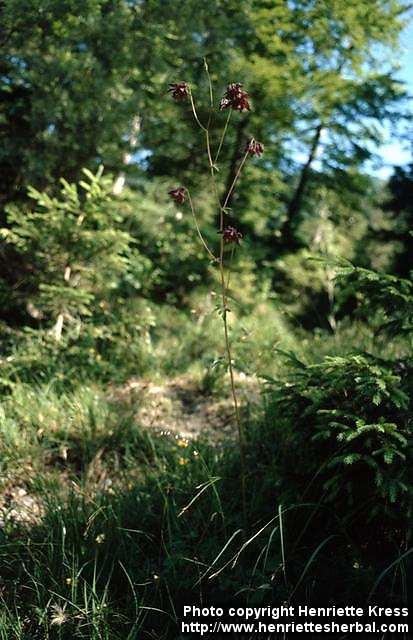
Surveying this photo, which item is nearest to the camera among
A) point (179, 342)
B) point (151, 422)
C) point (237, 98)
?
point (237, 98)

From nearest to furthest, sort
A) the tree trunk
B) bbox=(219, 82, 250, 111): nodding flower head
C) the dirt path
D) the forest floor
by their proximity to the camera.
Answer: bbox=(219, 82, 250, 111): nodding flower head
the forest floor
the dirt path
the tree trunk

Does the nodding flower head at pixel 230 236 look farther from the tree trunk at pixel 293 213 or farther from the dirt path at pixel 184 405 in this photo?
the tree trunk at pixel 293 213

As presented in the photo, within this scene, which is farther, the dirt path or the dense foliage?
the dirt path

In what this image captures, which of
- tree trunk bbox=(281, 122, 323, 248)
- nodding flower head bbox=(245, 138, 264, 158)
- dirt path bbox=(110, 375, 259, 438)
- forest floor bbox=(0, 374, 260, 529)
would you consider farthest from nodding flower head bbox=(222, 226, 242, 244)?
tree trunk bbox=(281, 122, 323, 248)

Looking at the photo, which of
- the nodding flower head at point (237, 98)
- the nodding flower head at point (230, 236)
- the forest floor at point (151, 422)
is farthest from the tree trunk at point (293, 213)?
the nodding flower head at point (230, 236)

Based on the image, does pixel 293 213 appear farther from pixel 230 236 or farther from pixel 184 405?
pixel 230 236

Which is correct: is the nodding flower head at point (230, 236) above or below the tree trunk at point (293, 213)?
below

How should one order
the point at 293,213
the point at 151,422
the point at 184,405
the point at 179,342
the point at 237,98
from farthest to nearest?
1. the point at 293,213
2. the point at 179,342
3. the point at 184,405
4. the point at 151,422
5. the point at 237,98

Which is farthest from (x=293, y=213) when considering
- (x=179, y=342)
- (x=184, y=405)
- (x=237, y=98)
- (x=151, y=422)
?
(x=237, y=98)

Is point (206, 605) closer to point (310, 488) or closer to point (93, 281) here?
point (310, 488)

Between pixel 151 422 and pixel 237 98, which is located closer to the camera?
pixel 237 98

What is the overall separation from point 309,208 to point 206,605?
10.8 metres

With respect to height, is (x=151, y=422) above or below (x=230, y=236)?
below

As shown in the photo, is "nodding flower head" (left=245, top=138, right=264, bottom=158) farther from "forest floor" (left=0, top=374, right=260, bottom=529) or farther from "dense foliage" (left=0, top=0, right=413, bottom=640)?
"forest floor" (left=0, top=374, right=260, bottom=529)
